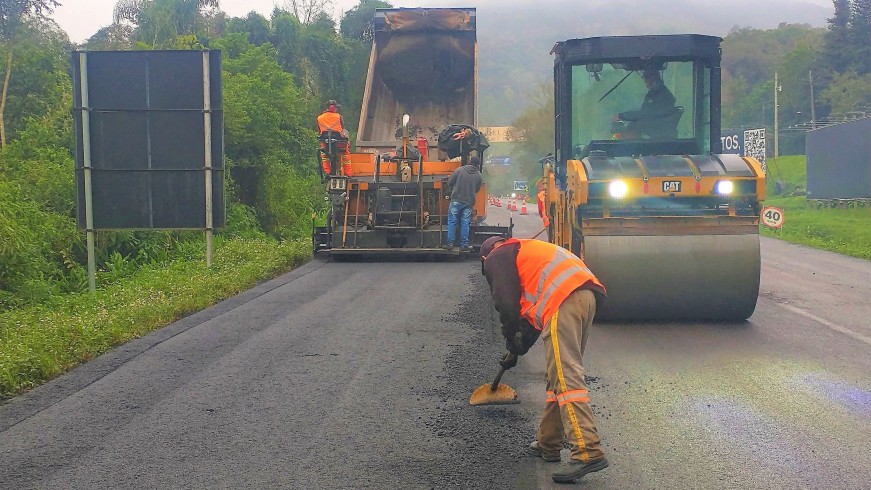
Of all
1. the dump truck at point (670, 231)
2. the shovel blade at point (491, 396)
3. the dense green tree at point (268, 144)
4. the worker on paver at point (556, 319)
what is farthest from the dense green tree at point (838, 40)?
the worker on paver at point (556, 319)

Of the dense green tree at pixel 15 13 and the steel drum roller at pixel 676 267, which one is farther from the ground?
the dense green tree at pixel 15 13

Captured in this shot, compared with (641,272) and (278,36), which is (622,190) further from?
(278,36)

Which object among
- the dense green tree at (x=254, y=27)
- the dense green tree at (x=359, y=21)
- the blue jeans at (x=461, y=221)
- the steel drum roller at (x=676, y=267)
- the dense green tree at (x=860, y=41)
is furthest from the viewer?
the dense green tree at (x=860, y=41)

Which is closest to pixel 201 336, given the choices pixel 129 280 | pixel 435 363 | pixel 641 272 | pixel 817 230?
pixel 435 363

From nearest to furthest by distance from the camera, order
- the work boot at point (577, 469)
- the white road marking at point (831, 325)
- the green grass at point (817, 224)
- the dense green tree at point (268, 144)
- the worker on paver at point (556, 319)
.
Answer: the work boot at point (577, 469) → the worker on paver at point (556, 319) → the white road marking at point (831, 325) → the dense green tree at point (268, 144) → the green grass at point (817, 224)

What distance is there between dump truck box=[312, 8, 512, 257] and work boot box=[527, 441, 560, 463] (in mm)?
9378

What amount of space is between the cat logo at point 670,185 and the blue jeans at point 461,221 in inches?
234

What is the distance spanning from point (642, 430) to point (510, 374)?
1.54 metres

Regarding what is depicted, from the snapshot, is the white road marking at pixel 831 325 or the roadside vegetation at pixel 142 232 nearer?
the white road marking at pixel 831 325

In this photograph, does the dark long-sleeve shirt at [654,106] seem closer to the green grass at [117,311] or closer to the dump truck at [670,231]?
the dump truck at [670,231]

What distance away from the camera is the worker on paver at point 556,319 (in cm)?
462

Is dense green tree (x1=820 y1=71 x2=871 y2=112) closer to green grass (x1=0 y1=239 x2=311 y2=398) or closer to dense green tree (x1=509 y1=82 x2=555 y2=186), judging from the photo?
dense green tree (x1=509 y1=82 x2=555 y2=186)

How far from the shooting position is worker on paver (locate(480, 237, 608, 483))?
4.62 m

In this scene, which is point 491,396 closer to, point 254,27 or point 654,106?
point 654,106
